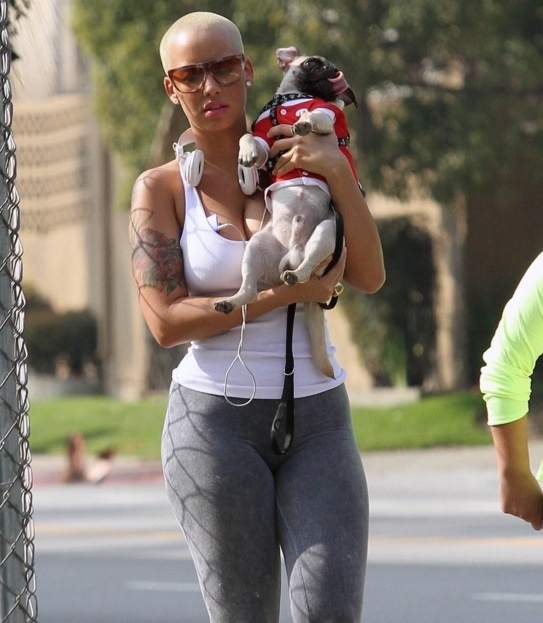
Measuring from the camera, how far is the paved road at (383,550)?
880 centimetres


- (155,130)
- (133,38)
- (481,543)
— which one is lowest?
(481,543)

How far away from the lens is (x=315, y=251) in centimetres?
379

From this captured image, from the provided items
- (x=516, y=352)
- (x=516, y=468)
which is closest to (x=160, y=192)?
(x=516, y=352)

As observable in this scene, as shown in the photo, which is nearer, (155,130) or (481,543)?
(481,543)

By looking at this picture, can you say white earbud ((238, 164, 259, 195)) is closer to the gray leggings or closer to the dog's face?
the dog's face

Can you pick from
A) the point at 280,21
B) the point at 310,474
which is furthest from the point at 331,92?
the point at 280,21

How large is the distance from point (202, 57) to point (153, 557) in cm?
763

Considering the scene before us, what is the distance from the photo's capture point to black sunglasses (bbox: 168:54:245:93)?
390cm

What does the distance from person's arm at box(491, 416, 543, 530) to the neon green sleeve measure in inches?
1.0

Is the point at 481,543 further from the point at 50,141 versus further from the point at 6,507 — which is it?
the point at 50,141

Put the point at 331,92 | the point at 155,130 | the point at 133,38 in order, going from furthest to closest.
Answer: the point at 155,130, the point at 133,38, the point at 331,92

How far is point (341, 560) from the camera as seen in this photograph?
3.69m

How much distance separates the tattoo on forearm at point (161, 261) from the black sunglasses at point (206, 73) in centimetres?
37

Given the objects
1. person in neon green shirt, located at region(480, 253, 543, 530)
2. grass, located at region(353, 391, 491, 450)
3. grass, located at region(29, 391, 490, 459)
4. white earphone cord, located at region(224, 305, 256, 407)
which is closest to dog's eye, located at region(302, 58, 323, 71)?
white earphone cord, located at region(224, 305, 256, 407)
